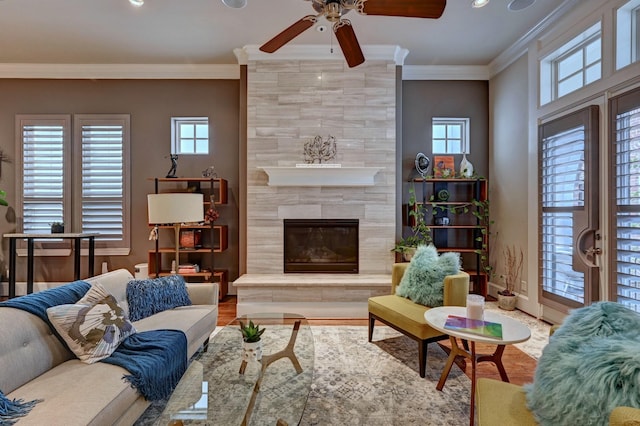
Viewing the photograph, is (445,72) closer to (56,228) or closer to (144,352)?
(144,352)

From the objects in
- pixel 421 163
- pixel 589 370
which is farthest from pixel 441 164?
pixel 589 370

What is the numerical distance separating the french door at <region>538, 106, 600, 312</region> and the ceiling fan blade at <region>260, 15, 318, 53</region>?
2.59 m

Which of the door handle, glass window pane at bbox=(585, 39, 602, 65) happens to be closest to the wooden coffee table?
the door handle

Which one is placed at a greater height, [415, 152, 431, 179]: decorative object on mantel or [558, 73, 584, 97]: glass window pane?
[558, 73, 584, 97]: glass window pane

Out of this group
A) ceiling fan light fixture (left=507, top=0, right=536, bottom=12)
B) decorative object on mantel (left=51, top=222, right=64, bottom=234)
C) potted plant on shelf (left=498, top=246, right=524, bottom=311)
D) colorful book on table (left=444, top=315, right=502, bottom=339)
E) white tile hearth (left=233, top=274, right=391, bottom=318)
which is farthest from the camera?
decorative object on mantel (left=51, top=222, right=64, bottom=234)

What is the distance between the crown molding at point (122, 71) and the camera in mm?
4535

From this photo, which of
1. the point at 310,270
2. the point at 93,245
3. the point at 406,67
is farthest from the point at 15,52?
the point at 406,67

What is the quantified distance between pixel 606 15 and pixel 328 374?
12.6ft

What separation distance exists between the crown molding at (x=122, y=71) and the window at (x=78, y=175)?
597 mm

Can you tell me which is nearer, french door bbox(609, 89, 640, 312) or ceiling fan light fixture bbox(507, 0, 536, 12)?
french door bbox(609, 89, 640, 312)

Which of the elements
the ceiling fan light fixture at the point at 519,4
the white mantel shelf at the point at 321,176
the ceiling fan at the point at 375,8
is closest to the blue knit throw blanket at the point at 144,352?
the ceiling fan at the point at 375,8

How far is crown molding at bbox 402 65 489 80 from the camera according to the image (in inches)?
182

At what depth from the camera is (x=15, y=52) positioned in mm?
4164

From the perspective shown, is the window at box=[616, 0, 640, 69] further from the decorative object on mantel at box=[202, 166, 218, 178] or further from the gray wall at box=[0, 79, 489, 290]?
the decorative object on mantel at box=[202, 166, 218, 178]
